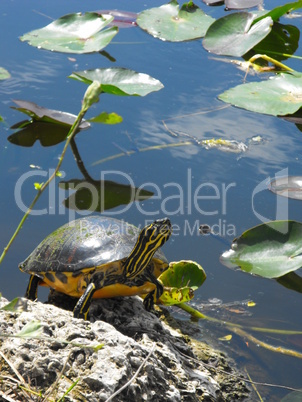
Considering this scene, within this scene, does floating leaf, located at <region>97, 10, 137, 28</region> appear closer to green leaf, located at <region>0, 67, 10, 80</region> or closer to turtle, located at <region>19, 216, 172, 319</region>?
green leaf, located at <region>0, 67, 10, 80</region>

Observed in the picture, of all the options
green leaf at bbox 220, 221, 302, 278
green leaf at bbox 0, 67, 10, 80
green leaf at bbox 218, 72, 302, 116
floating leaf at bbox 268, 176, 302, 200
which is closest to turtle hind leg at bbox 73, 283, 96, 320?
green leaf at bbox 220, 221, 302, 278

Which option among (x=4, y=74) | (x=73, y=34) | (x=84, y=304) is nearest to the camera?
(x=84, y=304)

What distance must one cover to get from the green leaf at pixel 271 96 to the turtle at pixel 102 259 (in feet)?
5.35

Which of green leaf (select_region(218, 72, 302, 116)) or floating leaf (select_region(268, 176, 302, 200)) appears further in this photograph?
green leaf (select_region(218, 72, 302, 116))

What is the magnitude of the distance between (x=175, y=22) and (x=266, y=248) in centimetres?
287

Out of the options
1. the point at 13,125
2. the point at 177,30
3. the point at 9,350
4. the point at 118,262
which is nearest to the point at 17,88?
the point at 13,125

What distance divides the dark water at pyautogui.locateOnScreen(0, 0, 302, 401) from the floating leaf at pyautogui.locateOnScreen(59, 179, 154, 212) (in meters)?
0.06

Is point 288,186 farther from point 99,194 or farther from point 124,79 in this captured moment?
point 124,79

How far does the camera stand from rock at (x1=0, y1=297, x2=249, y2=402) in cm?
177

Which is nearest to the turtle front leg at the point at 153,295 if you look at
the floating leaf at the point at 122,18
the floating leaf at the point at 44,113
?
the floating leaf at the point at 44,113

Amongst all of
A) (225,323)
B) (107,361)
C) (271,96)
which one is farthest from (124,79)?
(107,361)

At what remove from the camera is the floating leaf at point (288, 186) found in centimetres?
343

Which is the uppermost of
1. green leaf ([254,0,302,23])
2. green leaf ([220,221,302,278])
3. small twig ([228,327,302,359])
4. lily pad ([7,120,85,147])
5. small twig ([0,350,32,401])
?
green leaf ([254,0,302,23])

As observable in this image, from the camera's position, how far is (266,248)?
3021 mm
